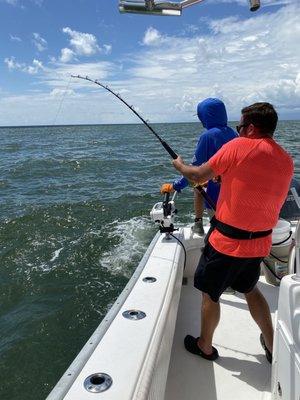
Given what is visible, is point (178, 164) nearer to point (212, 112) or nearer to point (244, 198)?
point (244, 198)

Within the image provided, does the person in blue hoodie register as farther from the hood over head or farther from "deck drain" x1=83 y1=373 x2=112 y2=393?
"deck drain" x1=83 y1=373 x2=112 y2=393

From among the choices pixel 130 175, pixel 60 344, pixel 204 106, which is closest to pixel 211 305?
pixel 204 106

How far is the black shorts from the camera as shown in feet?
7.04

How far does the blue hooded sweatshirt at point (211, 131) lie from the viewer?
9.95 ft

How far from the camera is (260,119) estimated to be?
1.97 meters

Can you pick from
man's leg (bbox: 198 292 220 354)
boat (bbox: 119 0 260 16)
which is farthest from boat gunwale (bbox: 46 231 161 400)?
boat (bbox: 119 0 260 16)

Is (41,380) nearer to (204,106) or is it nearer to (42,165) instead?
(204,106)

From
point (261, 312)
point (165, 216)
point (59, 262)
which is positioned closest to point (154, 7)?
point (261, 312)

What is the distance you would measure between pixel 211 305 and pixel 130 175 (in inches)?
444

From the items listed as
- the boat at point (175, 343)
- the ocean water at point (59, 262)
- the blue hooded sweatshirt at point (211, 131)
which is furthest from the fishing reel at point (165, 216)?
the ocean water at point (59, 262)

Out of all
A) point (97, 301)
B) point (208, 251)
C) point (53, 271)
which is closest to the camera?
point (208, 251)

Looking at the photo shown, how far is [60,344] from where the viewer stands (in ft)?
13.3

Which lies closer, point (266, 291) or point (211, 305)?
point (211, 305)

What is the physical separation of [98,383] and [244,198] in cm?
109
